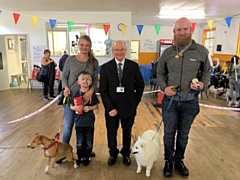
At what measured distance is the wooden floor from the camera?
2.23 metres

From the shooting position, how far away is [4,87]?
24.0ft

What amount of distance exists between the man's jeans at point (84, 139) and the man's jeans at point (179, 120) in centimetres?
79

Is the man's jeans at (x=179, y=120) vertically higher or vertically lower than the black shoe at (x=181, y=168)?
higher

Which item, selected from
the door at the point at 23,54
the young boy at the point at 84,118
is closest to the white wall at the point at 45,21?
the door at the point at 23,54

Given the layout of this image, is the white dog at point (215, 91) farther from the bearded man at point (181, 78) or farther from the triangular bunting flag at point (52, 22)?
the triangular bunting flag at point (52, 22)

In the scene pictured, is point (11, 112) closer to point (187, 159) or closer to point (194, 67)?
point (187, 159)

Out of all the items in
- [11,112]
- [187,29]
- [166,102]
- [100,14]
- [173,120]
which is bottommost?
[11,112]

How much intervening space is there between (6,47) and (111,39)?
3.83m

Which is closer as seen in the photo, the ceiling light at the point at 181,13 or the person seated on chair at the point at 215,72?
the person seated on chair at the point at 215,72

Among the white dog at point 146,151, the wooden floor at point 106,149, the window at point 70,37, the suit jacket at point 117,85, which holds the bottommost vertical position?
the wooden floor at point 106,149

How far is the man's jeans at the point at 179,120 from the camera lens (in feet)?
6.67

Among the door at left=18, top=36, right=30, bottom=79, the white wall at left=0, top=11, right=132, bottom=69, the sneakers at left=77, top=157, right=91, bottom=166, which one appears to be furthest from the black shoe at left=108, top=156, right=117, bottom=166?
the door at left=18, top=36, right=30, bottom=79

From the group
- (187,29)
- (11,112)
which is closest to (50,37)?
(11,112)

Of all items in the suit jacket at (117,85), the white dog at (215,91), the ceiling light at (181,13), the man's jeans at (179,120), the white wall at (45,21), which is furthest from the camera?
the white wall at (45,21)
